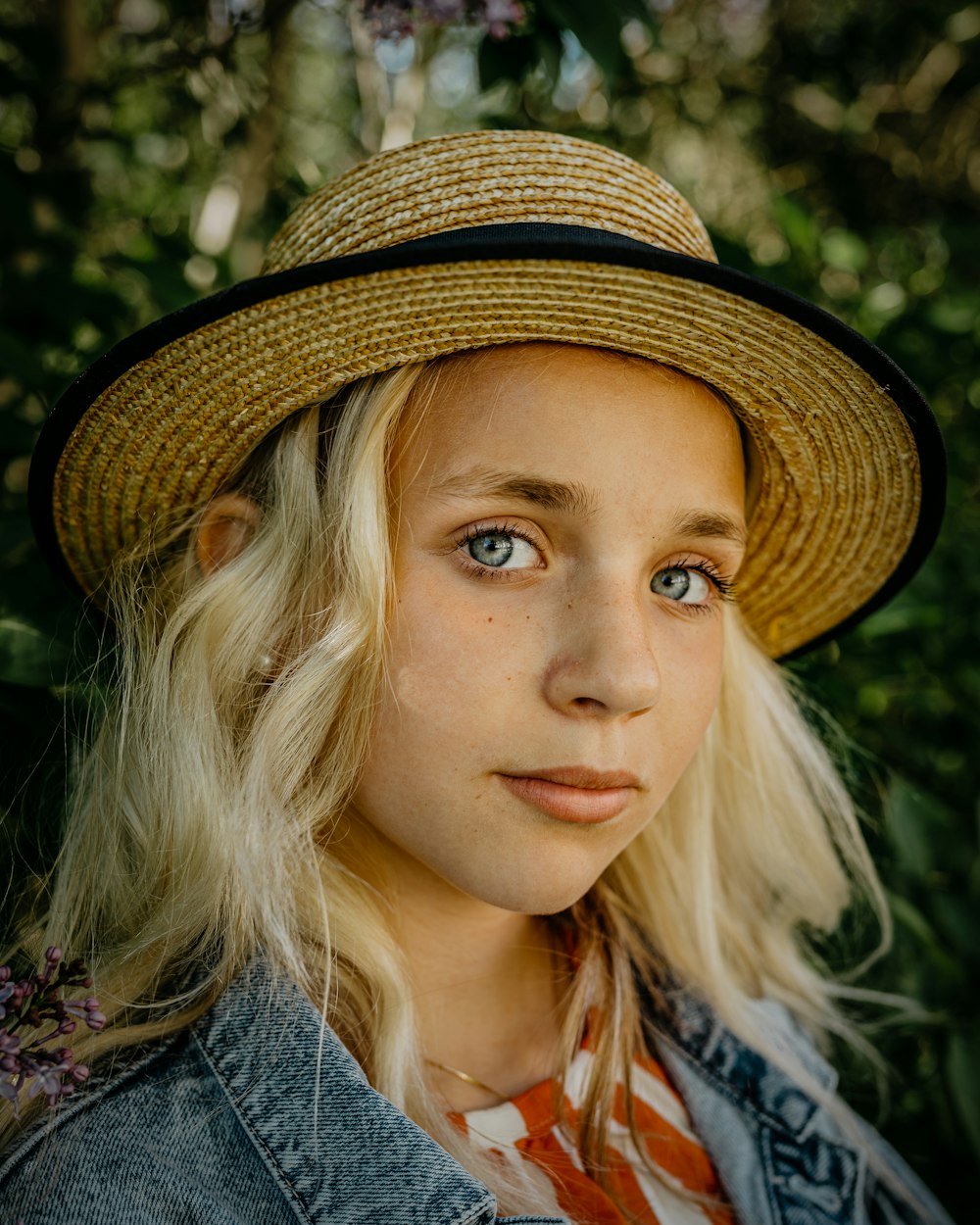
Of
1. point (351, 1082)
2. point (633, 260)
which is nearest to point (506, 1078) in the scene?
point (351, 1082)

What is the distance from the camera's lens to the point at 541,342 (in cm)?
129

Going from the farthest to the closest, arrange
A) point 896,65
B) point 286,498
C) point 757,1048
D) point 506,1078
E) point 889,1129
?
1. point 896,65
2. point 889,1129
3. point 757,1048
4. point 506,1078
5. point 286,498

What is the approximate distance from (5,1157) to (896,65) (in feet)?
14.3

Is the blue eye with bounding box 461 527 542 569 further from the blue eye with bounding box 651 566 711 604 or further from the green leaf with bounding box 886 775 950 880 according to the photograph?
the green leaf with bounding box 886 775 950 880

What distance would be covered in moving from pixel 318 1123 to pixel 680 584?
34.1 inches

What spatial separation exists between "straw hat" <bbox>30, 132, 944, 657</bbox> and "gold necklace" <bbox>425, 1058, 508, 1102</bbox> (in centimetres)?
90

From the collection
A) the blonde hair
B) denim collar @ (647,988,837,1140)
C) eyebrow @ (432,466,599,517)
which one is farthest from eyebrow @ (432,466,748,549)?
denim collar @ (647,988,837,1140)

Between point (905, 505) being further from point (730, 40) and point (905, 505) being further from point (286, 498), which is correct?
point (730, 40)

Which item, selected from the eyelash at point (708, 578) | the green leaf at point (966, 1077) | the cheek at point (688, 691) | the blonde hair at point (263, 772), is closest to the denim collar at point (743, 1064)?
the green leaf at point (966, 1077)

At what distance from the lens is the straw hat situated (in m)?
1.19

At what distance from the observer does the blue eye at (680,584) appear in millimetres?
1492

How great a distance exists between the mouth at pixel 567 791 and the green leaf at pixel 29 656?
64cm

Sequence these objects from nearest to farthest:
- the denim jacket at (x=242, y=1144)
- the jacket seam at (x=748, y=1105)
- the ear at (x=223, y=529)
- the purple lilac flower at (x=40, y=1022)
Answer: the purple lilac flower at (x=40, y=1022) < the denim jacket at (x=242, y=1144) < the ear at (x=223, y=529) < the jacket seam at (x=748, y=1105)

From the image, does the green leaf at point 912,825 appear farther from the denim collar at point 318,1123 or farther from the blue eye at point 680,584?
the denim collar at point 318,1123
